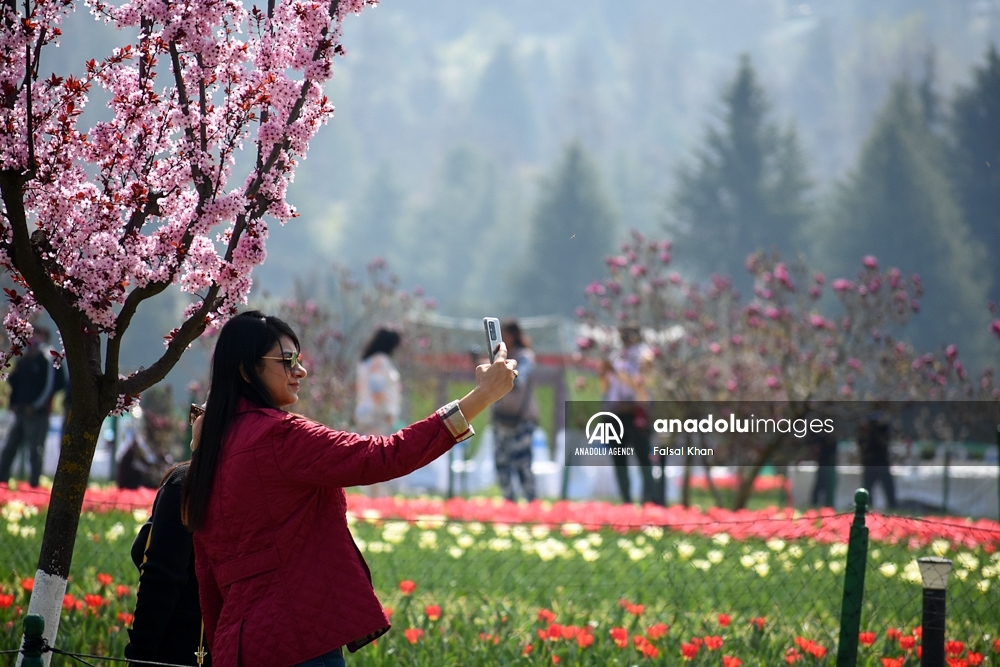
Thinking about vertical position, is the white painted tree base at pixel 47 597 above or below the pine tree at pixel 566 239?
below

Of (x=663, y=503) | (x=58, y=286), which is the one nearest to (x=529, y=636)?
(x=58, y=286)

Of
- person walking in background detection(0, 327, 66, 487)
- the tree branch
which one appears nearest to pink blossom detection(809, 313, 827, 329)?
person walking in background detection(0, 327, 66, 487)

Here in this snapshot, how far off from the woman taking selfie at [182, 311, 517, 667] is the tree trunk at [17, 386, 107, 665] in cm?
87

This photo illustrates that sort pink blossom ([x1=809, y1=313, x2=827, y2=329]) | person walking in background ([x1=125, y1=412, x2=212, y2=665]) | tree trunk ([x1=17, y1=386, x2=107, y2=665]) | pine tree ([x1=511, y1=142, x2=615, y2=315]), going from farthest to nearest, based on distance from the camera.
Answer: pine tree ([x1=511, y1=142, x2=615, y2=315]) < pink blossom ([x1=809, y1=313, x2=827, y2=329]) < tree trunk ([x1=17, y1=386, x2=107, y2=665]) < person walking in background ([x1=125, y1=412, x2=212, y2=665])

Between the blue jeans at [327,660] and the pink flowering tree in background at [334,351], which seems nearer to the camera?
the blue jeans at [327,660]

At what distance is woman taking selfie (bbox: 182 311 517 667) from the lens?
9.18 ft

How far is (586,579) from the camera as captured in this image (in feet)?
23.0

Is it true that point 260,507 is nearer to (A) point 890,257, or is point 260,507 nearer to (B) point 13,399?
(B) point 13,399

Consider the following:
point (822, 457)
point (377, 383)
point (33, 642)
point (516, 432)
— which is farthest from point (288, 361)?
point (822, 457)

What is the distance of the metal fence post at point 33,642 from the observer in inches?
122

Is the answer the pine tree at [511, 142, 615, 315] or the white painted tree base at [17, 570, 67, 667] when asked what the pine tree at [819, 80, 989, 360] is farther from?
the white painted tree base at [17, 570, 67, 667]

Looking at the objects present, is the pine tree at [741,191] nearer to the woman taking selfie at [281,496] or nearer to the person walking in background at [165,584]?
the person walking in background at [165,584]

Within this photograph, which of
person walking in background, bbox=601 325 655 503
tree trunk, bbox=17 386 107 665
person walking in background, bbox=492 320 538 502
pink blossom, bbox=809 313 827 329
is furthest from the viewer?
pink blossom, bbox=809 313 827 329

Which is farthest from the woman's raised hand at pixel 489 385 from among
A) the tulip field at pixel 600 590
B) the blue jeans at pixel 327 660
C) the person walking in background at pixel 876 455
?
the person walking in background at pixel 876 455
